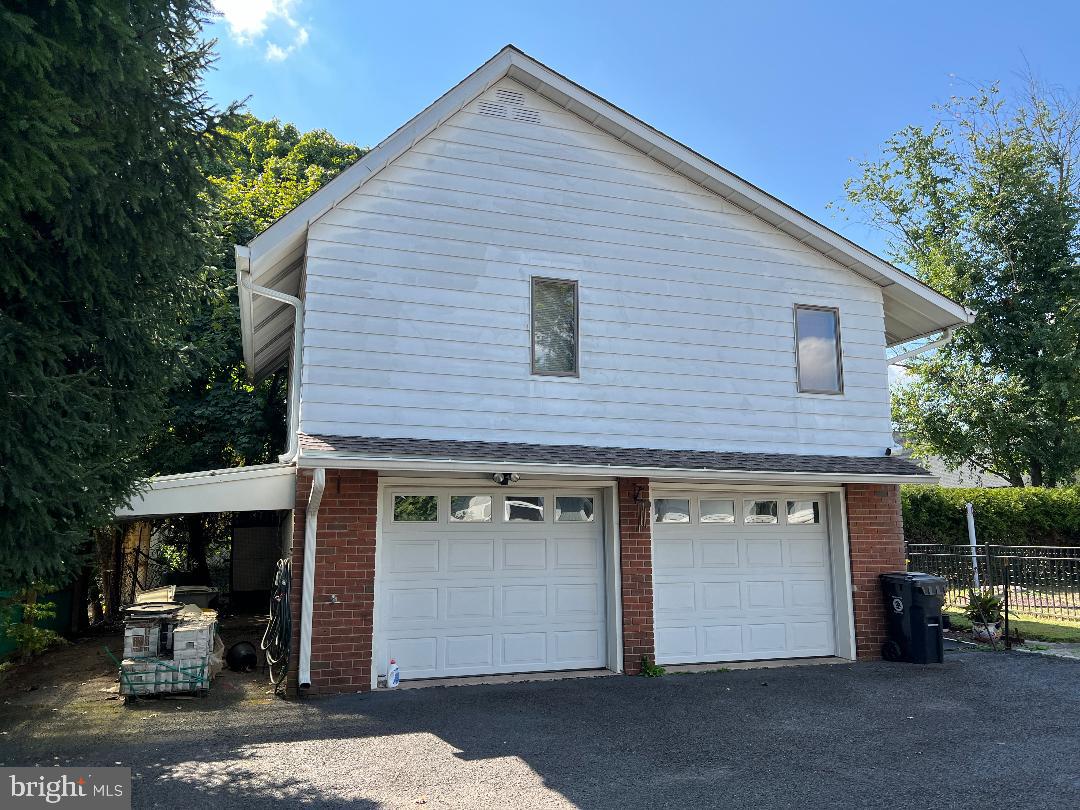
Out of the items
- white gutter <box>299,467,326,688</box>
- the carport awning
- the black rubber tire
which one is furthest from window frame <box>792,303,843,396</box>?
the carport awning

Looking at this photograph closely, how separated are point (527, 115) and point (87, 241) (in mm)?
5590

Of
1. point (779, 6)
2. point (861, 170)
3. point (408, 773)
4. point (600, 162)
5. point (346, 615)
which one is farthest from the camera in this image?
point (861, 170)

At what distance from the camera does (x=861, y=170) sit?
95.0ft

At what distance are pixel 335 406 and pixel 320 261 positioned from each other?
1.69 m

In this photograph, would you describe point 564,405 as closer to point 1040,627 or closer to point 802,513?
point 802,513

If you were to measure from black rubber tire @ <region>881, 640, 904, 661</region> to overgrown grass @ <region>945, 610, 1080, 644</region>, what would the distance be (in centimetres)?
245

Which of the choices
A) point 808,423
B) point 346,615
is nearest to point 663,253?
point 808,423

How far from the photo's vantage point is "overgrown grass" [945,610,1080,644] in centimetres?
1159

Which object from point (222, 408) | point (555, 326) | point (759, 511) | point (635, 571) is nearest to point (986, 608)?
point (759, 511)

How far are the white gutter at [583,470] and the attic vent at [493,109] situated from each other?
15.0 ft

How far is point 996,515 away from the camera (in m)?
20.1

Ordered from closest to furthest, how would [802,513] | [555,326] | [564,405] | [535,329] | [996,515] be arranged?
[564,405]
[535,329]
[555,326]
[802,513]
[996,515]

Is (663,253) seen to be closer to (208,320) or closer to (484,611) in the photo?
(484,611)

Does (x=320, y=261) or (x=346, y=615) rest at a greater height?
(x=320, y=261)
